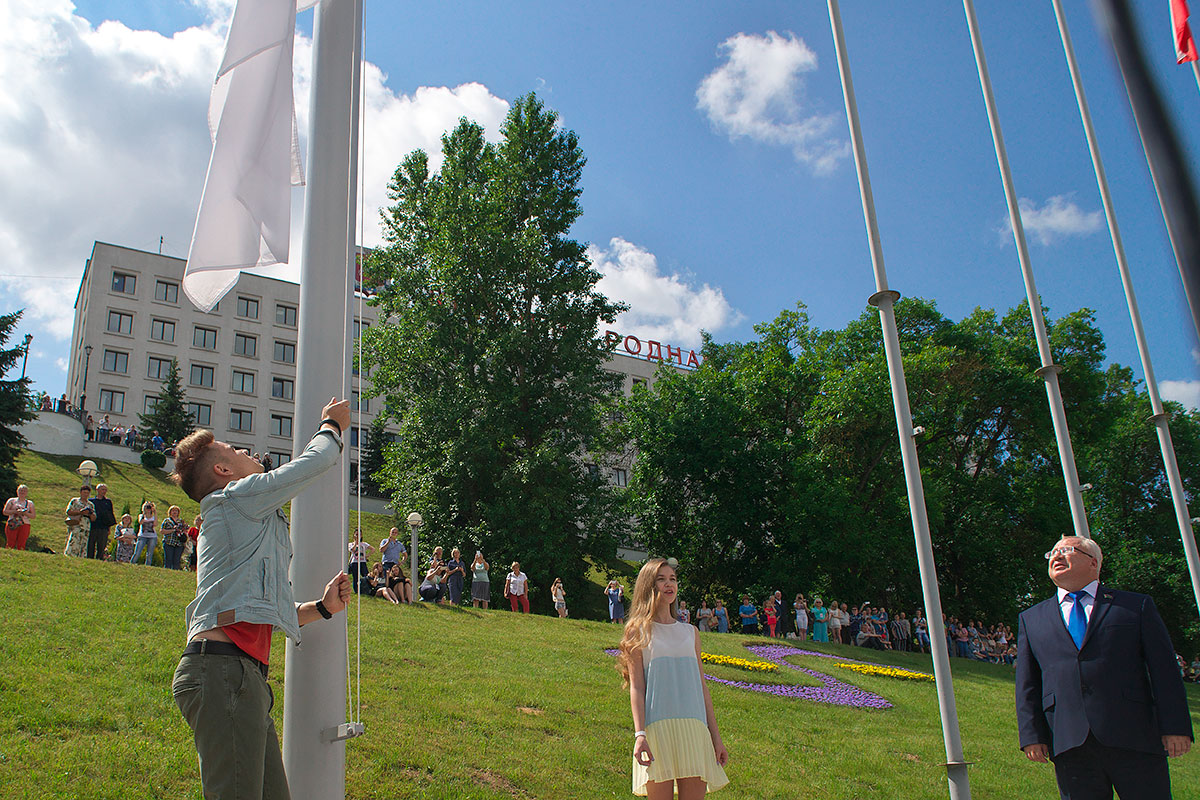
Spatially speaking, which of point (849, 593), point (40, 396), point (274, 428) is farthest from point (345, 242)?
point (274, 428)

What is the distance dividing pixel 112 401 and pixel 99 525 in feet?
172

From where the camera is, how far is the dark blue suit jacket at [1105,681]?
5.31 metres

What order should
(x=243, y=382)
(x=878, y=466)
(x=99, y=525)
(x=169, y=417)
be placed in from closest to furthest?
(x=99, y=525)
(x=878, y=466)
(x=169, y=417)
(x=243, y=382)

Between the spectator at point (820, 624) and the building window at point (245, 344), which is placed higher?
the building window at point (245, 344)

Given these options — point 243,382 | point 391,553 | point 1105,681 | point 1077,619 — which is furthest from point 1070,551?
point 243,382

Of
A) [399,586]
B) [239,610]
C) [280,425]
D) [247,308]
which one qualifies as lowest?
[239,610]

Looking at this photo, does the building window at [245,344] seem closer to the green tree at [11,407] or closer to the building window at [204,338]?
the building window at [204,338]

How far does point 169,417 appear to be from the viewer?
195ft

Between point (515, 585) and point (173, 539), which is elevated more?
point (173, 539)

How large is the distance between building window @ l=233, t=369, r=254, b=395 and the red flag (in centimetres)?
7243

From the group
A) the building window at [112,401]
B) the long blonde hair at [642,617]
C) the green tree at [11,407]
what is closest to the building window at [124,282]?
the building window at [112,401]

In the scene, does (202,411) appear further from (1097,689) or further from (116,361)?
(1097,689)

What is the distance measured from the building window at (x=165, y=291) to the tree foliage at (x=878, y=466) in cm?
4606

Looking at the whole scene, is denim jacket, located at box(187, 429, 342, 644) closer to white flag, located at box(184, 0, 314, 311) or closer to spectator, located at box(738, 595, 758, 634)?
white flag, located at box(184, 0, 314, 311)
